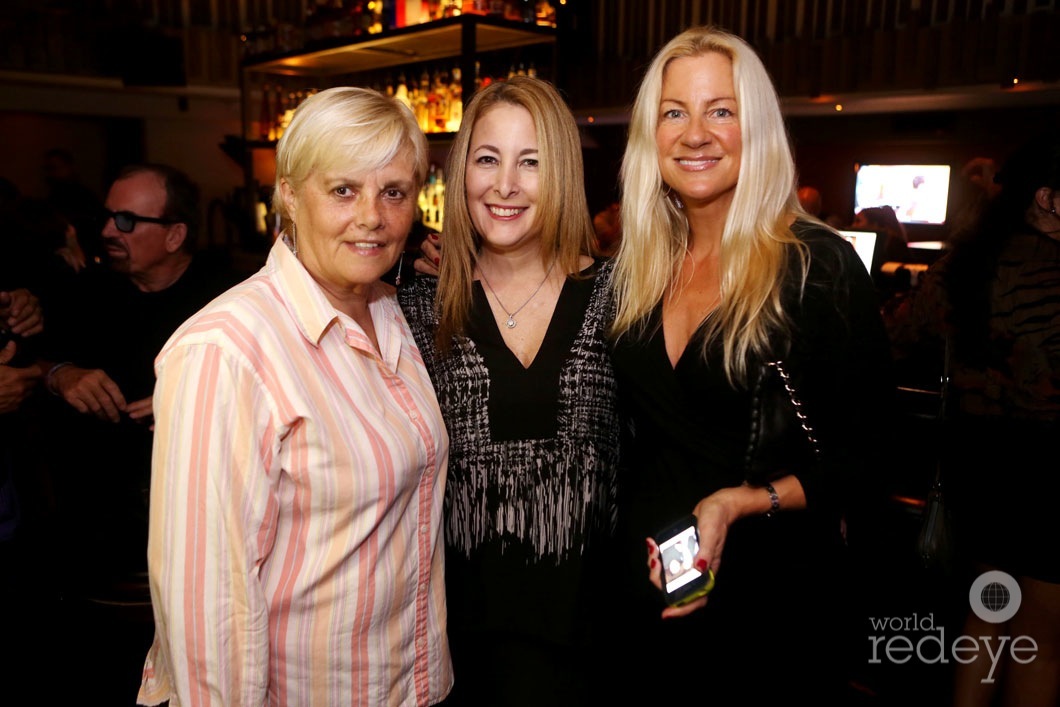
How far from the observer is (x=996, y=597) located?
247 centimetres

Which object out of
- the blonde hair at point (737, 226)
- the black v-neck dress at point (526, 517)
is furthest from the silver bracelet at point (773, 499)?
the black v-neck dress at point (526, 517)

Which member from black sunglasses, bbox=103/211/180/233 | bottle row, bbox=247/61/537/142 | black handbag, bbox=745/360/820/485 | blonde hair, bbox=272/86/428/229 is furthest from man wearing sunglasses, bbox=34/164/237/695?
bottle row, bbox=247/61/537/142

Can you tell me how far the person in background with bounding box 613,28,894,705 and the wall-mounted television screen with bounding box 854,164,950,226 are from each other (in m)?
6.04

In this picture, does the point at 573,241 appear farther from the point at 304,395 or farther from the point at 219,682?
the point at 219,682

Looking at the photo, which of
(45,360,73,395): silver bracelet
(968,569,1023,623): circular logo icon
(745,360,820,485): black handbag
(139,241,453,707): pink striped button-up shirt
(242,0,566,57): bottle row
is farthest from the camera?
(242,0,566,57): bottle row

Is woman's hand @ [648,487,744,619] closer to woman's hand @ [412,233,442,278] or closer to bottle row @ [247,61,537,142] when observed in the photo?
woman's hand @ [412,233,442,278]

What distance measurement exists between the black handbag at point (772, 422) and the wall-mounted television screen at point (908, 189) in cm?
623

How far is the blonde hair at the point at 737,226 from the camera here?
61.8 inches

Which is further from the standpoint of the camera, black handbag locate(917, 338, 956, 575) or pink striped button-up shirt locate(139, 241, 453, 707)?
black handbag locate(917, 338, 956, 575)

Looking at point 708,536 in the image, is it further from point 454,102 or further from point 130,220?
point 454,102

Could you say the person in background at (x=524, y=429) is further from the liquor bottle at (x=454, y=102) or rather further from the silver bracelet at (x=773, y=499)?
the liquor bottle at (x=454, y=102)

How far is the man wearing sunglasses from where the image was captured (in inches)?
85.7

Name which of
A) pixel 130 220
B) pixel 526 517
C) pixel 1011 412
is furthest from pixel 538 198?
pixel 1011 412

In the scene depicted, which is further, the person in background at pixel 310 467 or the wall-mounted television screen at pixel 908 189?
the wall-mounted television screen at pixel 908 189
